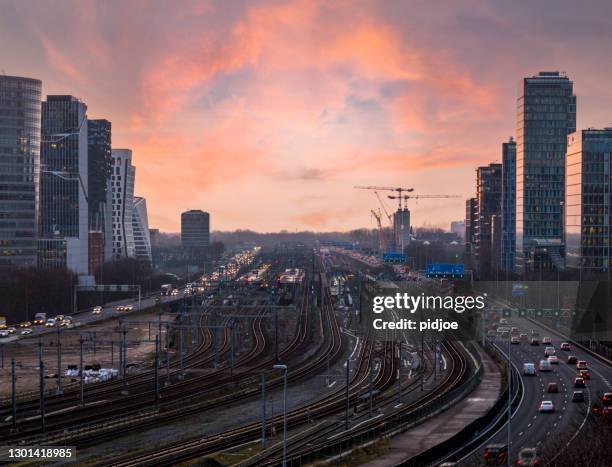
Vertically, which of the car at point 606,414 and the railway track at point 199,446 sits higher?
the car at point 606,414

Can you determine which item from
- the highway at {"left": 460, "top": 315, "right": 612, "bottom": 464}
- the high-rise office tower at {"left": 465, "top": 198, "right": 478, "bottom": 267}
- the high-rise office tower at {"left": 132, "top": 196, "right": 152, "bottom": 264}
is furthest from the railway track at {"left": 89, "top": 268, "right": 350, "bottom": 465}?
the high-rise office tower at {"left": 132, "top": 196, "right": 152, "bottom": 264}

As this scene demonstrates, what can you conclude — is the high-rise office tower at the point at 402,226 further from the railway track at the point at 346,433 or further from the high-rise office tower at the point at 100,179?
the railway track at the point at 346,433

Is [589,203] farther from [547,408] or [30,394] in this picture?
[30,394]

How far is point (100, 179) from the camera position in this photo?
14950 centimetres

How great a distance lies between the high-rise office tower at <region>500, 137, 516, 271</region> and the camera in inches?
4700

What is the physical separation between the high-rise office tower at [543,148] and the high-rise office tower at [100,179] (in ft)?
245

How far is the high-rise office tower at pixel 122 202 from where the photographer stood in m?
164

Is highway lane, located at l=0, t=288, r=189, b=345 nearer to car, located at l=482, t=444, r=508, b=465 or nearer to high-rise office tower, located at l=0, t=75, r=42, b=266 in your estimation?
high-rise office tower, located at l=0, t=75, r=42, b=266

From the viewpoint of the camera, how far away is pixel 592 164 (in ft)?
255

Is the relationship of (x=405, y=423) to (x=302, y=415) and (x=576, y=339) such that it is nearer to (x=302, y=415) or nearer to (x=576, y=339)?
(x=302, y=415)

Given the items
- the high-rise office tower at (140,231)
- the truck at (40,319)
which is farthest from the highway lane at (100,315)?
the high-rise office tower at (140,231)

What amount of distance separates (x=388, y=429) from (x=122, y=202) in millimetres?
143514

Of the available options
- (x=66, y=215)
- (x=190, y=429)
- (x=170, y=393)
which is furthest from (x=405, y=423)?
(x=66, y=215)

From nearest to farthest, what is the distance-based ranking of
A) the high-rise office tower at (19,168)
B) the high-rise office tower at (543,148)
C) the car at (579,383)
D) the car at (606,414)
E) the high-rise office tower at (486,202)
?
the car at (606,414)
the car at (579,383)
the high-rise office tower at (19,168)
the high-rise office tower at (543,148)
the high-rise office tower at (486,202)
